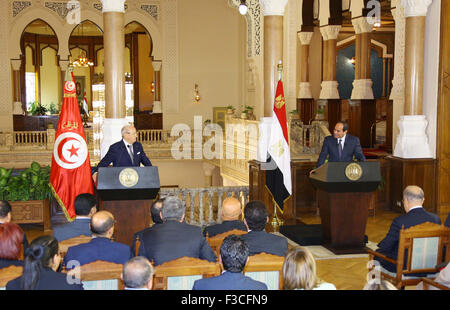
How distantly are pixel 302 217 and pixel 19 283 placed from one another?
648cm

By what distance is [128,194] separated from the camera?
6078mm

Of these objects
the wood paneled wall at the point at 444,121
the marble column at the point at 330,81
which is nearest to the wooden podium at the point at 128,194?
the wood paneled wall at the point at 444,121

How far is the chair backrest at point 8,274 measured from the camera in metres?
3.34

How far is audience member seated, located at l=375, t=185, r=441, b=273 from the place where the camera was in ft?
16.1

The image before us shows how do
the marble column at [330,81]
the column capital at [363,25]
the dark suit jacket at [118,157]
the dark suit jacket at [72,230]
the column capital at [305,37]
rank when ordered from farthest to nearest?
the column capital at [305,37], the marble column at [330,81], the column capital at [363,25], the dark suit jacket at [118,157], the dark suit jacket at [72,230]

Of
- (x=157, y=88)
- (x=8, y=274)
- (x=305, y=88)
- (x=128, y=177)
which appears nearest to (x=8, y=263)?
(x=8, y=274)

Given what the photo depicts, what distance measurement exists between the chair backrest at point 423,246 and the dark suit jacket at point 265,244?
1.03m

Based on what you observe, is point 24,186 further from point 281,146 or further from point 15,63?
point 15,63

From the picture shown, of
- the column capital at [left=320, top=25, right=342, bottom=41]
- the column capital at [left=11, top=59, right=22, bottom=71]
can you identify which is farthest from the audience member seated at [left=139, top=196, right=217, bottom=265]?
the column capital at [left=11, top=59, right=22, bottom=71]

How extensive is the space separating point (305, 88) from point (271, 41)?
25.3ft

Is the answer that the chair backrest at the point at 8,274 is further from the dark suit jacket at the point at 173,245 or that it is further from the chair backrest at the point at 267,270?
the chair backrest at the point at 267,270

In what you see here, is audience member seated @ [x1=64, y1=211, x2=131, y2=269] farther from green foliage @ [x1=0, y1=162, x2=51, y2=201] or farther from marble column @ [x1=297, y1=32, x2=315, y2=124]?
marble column @ [x1=297, y1=32, x2=315, y2=124]

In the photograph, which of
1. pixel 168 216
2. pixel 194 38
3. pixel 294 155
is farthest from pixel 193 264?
pixel 194 38
